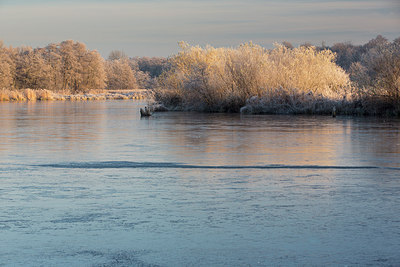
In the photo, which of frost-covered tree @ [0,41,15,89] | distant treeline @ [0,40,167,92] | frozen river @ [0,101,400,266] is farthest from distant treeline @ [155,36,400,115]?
distant treeline @ [0,40,167,92]

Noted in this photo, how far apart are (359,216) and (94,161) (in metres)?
6.23

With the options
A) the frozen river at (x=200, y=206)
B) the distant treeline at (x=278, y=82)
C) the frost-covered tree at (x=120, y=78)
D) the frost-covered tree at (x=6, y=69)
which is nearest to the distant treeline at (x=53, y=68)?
the frost-covered tree at (x=6, y=69)

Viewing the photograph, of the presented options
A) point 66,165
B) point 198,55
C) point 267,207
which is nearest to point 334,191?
point 267,207

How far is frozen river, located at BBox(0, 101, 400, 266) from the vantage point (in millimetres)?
5273

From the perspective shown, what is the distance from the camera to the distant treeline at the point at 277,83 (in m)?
28.6

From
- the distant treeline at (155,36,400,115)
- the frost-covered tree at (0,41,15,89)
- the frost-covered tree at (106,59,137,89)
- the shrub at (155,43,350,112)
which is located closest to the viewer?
the distant treeline at (155,36,400,115)

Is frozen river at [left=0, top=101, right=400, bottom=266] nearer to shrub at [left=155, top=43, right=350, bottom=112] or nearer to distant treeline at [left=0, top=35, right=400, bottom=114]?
distant treeline at [left=0, top=35, right=400, bottom=114]

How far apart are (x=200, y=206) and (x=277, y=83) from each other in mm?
27164

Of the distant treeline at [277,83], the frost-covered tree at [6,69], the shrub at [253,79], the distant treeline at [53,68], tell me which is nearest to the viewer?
the distant treeline at [277,83]

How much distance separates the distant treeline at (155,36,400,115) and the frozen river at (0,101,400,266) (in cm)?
1531

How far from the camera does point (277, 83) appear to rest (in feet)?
111

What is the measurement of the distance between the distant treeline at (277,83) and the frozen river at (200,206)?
1531 cm

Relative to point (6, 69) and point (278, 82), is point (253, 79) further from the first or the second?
point (6, 69)

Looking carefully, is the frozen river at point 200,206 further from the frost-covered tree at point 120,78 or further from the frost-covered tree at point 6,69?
the frost-covered tree at point 120,78
